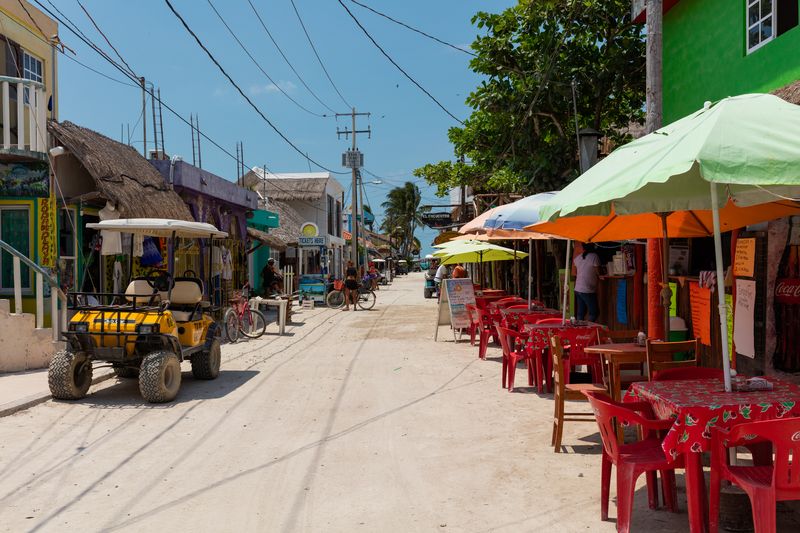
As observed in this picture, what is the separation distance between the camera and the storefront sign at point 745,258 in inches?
305

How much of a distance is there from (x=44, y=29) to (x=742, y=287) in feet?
48.9

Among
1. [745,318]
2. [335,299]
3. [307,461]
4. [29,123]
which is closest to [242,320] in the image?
[29,123]

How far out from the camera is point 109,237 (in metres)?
13.2

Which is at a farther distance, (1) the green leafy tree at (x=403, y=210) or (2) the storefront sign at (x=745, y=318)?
(1) the green leafy tree at (x=403, y=210)

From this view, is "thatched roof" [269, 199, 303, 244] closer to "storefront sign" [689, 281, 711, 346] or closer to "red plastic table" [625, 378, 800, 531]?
"storefront sign" [689, 281, 711, 346]

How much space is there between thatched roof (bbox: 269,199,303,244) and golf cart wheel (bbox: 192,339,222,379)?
76.3 ft

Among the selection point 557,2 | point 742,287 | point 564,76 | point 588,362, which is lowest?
point 588,362

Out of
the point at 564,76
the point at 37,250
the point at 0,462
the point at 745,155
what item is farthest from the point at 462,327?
the point at 745,155

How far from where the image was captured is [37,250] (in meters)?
12.2

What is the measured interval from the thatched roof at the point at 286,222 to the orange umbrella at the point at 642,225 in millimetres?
26768

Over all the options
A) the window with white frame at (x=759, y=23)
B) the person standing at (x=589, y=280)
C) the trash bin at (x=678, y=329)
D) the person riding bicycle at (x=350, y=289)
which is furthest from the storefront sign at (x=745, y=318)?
the person riding bicycle at (x=350, y=289)

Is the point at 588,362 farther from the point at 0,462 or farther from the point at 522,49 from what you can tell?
the point at 522,49

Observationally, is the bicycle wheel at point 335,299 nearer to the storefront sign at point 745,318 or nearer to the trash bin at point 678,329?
the trash bin at point 678,329

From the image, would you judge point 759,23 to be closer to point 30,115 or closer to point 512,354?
point 512,354
